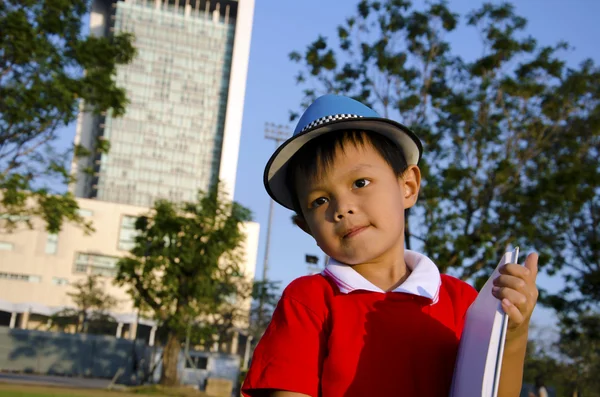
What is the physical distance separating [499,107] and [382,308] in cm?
1313

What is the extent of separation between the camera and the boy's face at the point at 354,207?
182cm

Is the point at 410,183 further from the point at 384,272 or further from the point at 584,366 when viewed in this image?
the point at 584,366

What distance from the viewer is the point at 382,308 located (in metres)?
1.74

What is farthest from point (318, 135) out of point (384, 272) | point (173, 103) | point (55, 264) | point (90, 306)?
point (173, 103)

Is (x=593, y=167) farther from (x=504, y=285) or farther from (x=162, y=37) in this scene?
(x=162, y=37)

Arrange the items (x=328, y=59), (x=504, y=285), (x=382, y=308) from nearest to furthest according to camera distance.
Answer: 1. (x=504, y=285)
2. (x=382, y=308)
3. (x=328, y=59)

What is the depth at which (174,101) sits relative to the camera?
10350 centimetres

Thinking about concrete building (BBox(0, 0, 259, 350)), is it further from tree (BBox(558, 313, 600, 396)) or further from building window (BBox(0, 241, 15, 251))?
tree (BBox(558, 313, 600, 396))

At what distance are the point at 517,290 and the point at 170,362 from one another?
27.3m

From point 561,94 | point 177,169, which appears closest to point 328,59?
point 561,94

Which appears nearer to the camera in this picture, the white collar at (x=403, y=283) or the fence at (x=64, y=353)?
the white collar at (x=403, y=283)

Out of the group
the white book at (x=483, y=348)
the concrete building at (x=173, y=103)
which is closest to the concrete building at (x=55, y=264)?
the concrete building at (x=173, y=103)

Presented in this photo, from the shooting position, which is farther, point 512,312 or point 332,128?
point 332,128

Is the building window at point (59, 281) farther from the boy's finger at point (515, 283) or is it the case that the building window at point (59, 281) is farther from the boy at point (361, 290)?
the boy's finger at point (515, 283)
